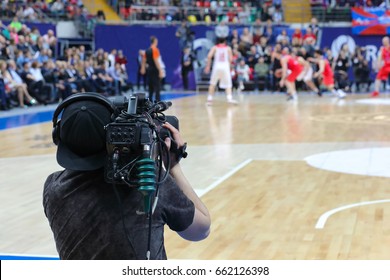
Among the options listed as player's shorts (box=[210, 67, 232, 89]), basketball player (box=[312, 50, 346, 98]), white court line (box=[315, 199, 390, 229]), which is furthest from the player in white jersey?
white court line (box=[315, 199, 390, 229])

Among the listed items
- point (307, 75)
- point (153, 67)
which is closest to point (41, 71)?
point (153, 67)

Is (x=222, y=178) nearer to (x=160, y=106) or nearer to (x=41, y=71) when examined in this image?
(x=160, y=106)

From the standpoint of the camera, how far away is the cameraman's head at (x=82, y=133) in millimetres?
2193

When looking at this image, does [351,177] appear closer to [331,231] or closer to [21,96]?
[331,231]

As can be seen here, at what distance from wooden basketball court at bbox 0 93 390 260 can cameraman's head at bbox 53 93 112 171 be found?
120 inches

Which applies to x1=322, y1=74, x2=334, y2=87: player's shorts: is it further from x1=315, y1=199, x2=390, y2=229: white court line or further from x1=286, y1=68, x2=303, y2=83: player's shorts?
x1=315, y1=199, x2=390, y2=229: white court line

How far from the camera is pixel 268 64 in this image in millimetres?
26656

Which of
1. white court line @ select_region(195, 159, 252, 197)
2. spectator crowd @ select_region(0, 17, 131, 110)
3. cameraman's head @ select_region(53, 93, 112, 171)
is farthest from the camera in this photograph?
spectator crowd @ select_region(0, 17, 131, 110)

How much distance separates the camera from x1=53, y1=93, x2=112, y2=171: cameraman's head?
7.20 ft

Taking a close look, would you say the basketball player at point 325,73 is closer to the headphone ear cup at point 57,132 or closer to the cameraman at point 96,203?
the cameraman at point 96,203

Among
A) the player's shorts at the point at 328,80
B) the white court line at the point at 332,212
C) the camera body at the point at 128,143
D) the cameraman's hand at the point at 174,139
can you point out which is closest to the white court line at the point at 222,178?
the white court line at the point at 332,212
